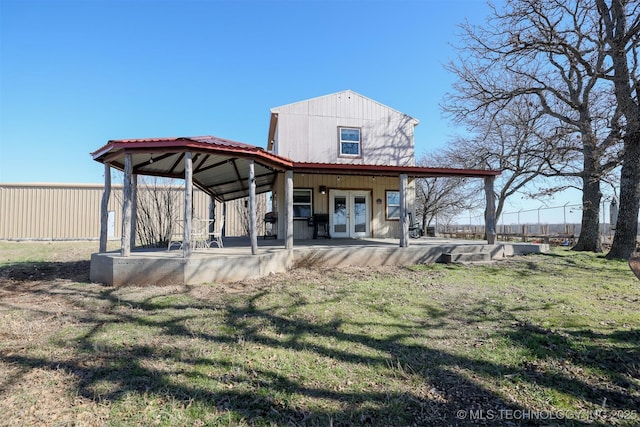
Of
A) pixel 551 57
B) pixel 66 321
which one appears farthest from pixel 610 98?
pixel 66 321

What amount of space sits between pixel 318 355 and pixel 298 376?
445 mm

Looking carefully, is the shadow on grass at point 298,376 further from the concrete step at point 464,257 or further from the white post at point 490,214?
the white post at point 490,214

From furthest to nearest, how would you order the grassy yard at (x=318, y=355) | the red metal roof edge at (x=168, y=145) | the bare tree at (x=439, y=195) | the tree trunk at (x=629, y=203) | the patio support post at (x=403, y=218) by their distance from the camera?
the bare tree at (x=439, y=195) → the tree trunk at (x=629, y=203) → the patio support post at (x=403, y=218) → the red metal roof edge at (x=168, y=145) → the grassy yard at (x=318, y=355)

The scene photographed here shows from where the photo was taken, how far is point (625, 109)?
864 centimetres

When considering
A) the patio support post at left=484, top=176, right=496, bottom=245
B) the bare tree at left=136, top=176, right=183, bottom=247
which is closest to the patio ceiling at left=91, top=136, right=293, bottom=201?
the bare tree at left=136, top=176, right=183, bottom=247

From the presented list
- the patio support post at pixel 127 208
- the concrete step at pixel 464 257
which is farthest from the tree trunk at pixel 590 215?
the patio support post at pixel 127 208

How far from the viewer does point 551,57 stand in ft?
35.9

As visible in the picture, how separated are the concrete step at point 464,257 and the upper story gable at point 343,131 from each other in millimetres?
5104

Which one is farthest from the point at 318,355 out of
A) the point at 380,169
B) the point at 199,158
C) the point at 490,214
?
the point at 490,214

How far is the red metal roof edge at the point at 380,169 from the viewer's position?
8.37 m

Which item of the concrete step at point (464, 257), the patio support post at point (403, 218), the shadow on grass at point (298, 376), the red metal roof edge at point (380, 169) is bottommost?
the shadow on grass at point (298, 376)

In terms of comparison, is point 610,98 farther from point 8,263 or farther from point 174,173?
point 8,263

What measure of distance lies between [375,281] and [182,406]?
466 centimetres

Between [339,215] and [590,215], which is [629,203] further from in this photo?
[339,215]
